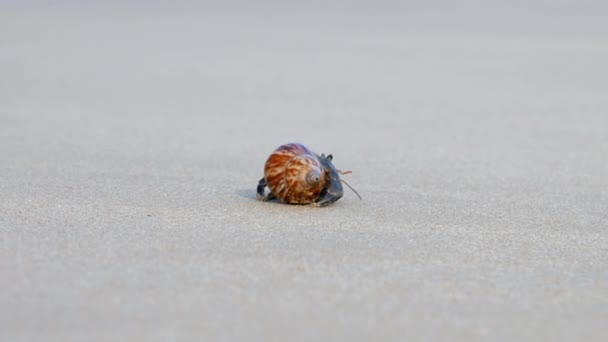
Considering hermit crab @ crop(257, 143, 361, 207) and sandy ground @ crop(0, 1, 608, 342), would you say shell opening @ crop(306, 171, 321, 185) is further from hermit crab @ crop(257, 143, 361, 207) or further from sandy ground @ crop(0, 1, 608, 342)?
sandy ground @ crop(0, 1, 608, 342)

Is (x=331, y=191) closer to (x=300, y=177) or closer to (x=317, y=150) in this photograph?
(x=300, y=177)

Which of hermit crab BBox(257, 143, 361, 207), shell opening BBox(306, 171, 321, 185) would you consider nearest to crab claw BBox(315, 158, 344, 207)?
hermit crab BBox(257, 143, 361, 207)

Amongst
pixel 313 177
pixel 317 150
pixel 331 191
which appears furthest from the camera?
pixel 317 150

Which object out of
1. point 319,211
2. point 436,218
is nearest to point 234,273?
point 319,211

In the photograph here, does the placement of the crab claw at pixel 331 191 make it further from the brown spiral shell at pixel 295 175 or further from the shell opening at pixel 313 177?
the shell opening at pixel 313 177

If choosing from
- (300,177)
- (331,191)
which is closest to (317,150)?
(331,191)

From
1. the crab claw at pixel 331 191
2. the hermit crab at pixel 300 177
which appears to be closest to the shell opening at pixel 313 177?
the hermit crab at pixel 300 177

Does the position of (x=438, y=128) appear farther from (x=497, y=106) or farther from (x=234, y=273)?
(x=234, y=273)
